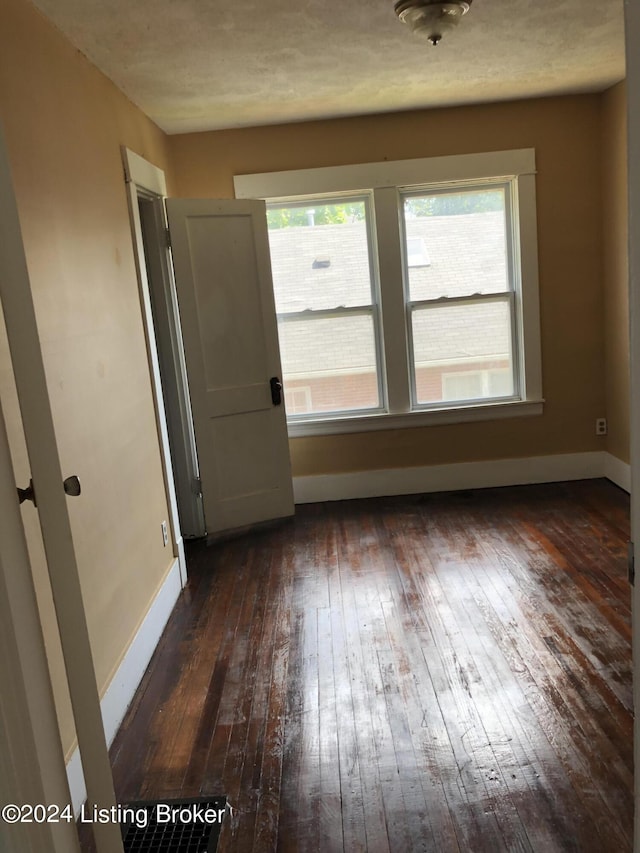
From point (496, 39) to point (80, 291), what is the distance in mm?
2278

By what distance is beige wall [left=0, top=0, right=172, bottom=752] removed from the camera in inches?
84.3

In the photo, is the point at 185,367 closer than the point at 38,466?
No

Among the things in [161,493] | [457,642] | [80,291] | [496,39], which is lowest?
[457,642]

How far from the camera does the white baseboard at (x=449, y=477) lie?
4867 mm

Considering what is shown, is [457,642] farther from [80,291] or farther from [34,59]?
[34,59]

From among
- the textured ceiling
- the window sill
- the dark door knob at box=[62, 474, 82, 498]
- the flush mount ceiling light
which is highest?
the textured ceiling

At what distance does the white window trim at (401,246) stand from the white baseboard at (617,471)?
630 mm

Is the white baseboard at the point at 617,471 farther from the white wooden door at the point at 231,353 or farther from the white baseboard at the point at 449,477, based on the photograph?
the white wooden door at the point at 231,353

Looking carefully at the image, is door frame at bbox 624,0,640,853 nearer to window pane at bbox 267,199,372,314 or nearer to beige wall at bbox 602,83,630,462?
beige wall at bbox 602,83,630,462

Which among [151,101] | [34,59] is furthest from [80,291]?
[151,101]

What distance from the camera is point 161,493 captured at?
3.49 m

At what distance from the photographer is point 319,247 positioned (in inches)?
181

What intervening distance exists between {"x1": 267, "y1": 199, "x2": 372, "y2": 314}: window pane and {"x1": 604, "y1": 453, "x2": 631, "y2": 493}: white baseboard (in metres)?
2.13

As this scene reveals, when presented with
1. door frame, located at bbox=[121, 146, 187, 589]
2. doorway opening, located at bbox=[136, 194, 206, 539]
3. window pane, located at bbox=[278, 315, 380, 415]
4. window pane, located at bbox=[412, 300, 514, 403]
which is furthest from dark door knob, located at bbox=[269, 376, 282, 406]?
window pane, located at bbox=[412, 300, 514, 403]
